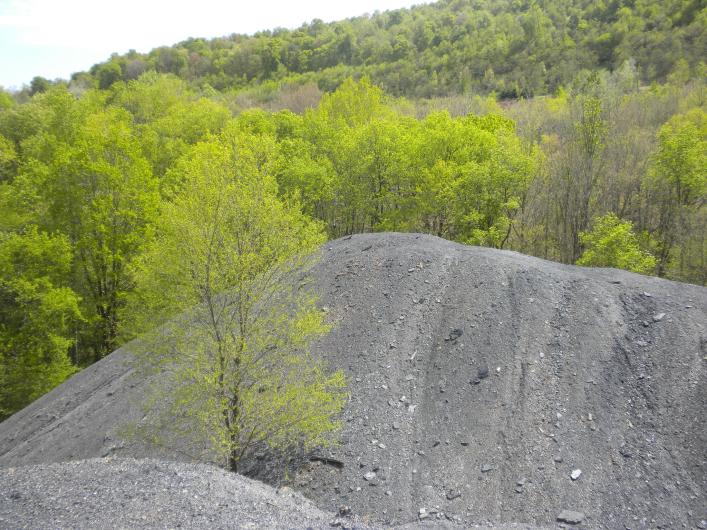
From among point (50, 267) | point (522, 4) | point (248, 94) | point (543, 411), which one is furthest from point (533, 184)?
point (522, 4)

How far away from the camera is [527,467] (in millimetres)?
10508

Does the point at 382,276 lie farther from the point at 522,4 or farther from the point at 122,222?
the point at 522,4

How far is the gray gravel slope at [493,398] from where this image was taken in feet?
33.1

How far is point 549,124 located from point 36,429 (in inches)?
1875

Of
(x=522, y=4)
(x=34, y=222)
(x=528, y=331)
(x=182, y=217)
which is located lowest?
(x=528, y=331)

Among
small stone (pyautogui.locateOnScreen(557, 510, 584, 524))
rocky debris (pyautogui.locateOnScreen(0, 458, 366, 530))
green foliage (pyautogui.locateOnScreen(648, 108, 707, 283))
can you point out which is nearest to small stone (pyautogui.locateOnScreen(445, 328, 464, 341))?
small stone (pyautogui.locateOnScreen(557, 510, 584, 524))

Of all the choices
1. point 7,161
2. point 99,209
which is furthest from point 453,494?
point 7,161

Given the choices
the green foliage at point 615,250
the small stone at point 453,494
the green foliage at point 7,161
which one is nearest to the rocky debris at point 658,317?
the green foliage at point 615,250

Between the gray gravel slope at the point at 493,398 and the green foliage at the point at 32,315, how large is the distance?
314 centimetres

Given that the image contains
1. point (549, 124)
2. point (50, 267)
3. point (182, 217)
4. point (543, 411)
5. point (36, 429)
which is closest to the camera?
point (182, 217)

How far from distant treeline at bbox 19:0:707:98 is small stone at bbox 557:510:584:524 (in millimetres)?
62578

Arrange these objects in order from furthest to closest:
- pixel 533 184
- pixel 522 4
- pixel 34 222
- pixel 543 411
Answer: pixel 522 4 < pixel 533 184 < pixel 34 222 < pixel 543 411

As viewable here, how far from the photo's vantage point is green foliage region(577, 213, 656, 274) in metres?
19.8

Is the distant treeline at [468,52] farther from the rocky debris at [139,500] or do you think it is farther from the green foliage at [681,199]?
the rocky debris at [139,500]
